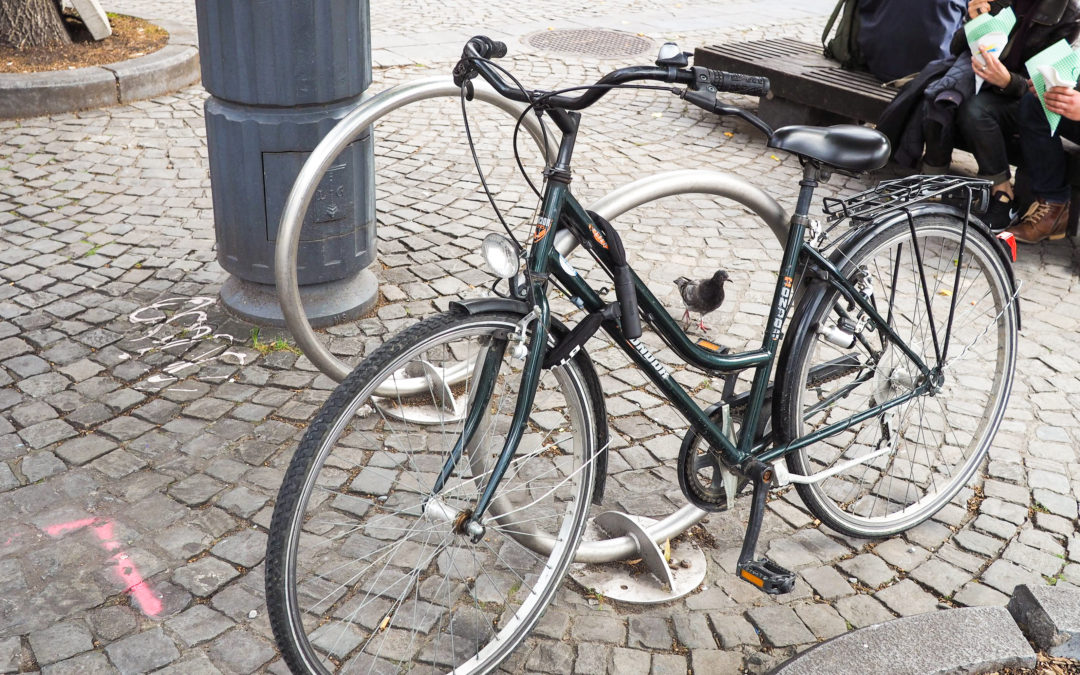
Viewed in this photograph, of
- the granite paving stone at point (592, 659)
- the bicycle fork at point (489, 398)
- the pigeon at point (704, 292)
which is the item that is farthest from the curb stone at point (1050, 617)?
the pigeon at point (704, 292)

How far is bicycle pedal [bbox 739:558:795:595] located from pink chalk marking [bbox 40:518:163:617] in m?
1.59

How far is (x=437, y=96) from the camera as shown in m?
3.37

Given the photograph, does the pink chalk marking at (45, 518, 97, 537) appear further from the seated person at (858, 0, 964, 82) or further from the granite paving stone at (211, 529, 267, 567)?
the seated person at (858, 0, 964, 82)

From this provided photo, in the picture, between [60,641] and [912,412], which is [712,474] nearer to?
[912,412]

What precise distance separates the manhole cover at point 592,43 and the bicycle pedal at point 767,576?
6.76 metres

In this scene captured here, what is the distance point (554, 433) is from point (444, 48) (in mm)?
5629

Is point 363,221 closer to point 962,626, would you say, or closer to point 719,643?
point 719,643

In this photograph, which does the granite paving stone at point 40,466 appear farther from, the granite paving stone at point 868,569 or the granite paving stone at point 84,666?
the granite paving stone at point 868,569

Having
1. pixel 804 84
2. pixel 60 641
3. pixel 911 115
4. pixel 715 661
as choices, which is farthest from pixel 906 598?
pixel 804 84

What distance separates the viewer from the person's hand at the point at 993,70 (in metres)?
5.51

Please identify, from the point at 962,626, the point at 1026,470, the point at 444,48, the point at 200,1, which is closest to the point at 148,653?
the point at 962,626

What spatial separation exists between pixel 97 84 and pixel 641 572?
5.50 m

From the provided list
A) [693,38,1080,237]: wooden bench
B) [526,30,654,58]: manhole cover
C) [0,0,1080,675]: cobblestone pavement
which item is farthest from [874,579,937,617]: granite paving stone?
[526,30,654,58]: manhole cover

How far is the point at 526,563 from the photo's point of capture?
3.03 m
